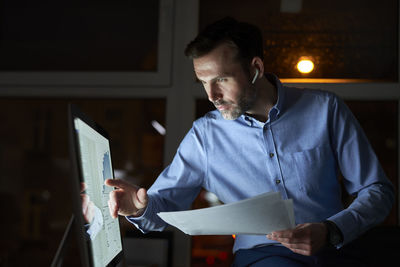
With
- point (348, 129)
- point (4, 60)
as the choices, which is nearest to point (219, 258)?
point (348, 129)

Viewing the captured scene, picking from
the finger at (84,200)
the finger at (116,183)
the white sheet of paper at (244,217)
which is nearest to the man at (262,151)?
the finger at (116,183)

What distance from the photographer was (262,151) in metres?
1.41

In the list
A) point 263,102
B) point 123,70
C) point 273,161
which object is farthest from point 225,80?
point 123,70

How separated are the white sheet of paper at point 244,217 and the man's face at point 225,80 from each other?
49 centimetres

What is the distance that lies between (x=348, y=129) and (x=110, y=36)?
4.73 ft

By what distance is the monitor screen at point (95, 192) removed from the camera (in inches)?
31.4

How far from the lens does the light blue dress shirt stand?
1338 mm

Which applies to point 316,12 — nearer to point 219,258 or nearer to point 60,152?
point 219,258

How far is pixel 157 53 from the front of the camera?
7.04 feet

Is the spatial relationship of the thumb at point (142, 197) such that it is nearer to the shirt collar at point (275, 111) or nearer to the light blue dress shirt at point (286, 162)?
the light blue dress shirt at point (286, 162)

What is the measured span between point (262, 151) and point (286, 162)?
91 millimetres

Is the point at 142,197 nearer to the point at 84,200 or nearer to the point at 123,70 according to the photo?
the point at 84,200

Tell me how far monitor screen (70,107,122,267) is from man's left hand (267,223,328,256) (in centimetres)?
40

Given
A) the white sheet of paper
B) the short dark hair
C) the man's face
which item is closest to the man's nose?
the man's face
